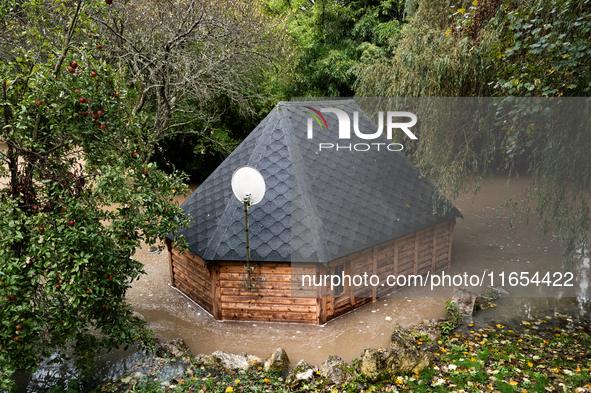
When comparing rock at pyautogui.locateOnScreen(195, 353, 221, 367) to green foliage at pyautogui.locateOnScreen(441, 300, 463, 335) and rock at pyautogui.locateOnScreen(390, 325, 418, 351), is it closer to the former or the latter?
rock at pyautogui.locateOnScreen(390, 325, 418, 351)

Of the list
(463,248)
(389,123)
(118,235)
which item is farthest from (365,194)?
(118,235)

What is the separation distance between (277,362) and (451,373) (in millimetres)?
2974

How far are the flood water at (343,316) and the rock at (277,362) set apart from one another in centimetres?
37

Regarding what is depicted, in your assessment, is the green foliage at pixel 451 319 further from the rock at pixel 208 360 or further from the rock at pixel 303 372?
the rock at pixel 208 360

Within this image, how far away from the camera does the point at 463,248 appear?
1272cm

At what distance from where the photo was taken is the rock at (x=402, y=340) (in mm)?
7578

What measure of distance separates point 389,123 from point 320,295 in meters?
5.06

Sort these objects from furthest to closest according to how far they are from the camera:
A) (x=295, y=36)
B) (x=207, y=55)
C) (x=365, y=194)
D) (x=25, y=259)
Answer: (x=295, y=36), (x=207, y=55), (x=365, y=194), (x=25, y=259)

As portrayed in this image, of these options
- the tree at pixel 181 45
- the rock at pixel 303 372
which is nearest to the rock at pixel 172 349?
the rock at pixel 303 372

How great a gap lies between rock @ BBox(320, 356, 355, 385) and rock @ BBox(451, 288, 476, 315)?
3.51m


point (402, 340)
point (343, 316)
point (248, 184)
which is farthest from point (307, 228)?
point (402, 340)

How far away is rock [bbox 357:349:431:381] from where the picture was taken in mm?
6629

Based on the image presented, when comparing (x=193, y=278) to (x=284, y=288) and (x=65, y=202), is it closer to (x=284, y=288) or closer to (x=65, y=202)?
(x=284, y=288)

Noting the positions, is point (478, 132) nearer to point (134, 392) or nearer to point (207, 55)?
point (134, 392)
